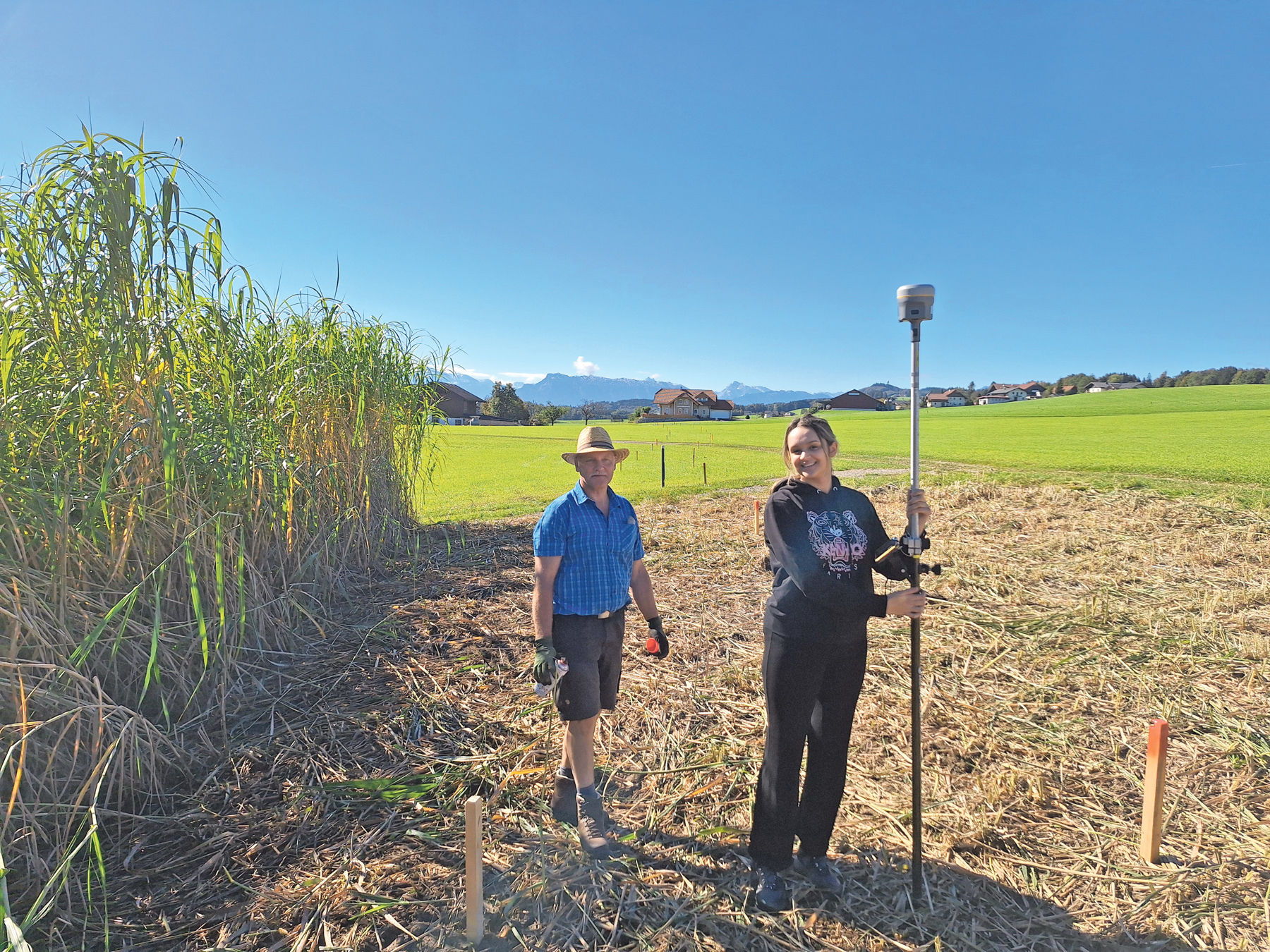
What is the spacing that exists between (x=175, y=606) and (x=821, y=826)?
399 centimetres

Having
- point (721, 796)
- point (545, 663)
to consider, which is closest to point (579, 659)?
point (545, 663)

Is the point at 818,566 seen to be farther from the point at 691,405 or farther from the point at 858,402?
the point at 858,402

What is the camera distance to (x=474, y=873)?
217 cm

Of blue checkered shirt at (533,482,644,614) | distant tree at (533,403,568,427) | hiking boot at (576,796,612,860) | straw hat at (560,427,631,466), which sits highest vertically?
distant tree at (533,403,568,427)

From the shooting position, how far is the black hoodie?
7.63ft

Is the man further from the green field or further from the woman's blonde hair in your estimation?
the green field

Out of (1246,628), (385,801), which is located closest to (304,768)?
(385,801)

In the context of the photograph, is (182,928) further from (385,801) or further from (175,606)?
(175,606)

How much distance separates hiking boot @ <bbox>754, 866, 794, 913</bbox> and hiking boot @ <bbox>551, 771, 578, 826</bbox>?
97 centimetres

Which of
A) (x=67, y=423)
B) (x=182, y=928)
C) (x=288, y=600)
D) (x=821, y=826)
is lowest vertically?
(x=182, y=928)

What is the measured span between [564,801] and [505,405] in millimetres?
81659

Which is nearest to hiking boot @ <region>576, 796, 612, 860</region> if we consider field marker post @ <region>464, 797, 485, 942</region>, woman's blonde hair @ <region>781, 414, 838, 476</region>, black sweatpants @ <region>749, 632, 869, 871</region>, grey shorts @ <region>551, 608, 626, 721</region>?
grey shorts @ <region>551, 608, 626, 721</region>

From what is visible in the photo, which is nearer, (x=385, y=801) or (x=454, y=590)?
(x=385, y=801)

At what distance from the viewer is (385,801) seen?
300cm
